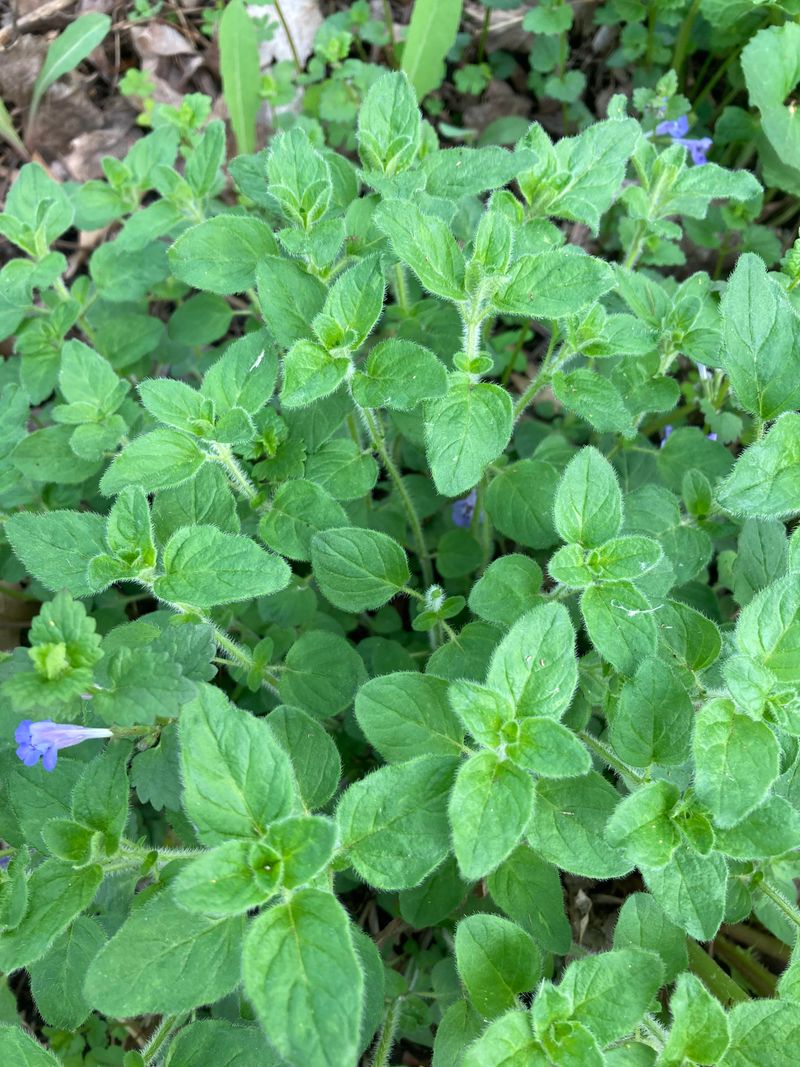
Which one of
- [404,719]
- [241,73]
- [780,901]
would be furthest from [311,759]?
[241,73]

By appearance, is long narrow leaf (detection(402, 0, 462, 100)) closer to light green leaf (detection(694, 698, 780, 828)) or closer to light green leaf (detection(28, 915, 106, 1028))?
light green leaf (detection(694, 698, 780, 828))

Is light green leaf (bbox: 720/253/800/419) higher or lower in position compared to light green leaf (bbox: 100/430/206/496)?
higher

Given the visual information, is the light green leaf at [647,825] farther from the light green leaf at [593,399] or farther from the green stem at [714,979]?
the light green leaf at [593,399]

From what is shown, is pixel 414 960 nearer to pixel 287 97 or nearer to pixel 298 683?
pixel 298 683

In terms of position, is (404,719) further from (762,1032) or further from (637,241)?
(637,241)

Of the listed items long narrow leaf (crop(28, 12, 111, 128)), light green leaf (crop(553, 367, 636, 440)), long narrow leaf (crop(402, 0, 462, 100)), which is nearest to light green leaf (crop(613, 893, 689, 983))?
light green leaf (crop(553, 367, 636, 440))

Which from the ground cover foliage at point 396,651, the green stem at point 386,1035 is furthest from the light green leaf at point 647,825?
the green stem at point 386,1035
